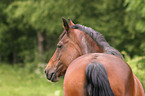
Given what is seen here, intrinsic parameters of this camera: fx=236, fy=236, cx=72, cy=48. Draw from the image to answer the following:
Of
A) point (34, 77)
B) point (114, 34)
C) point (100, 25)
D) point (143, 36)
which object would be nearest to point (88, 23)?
point (100, 25)

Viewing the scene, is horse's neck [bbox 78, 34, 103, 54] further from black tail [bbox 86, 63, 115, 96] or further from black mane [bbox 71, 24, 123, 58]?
black tail [bbox 86, 63, 115, 96]

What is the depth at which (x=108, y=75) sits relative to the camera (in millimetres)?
2021

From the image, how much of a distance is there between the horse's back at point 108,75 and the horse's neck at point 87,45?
0.64 metres

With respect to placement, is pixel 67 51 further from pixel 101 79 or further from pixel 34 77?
pixel 34 77

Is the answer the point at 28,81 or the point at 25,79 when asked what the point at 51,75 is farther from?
the point at 25,79

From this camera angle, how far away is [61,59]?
296 centimetres

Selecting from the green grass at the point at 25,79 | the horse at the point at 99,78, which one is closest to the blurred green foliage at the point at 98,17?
the green grass at the point at 25,79

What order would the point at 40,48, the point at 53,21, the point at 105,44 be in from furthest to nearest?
the point at 40,48
the point at 53,21
the point at 105,44

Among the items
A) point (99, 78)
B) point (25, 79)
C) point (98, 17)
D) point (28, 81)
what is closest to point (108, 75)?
point (99, 78)

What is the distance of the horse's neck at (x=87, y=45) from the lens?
285 centimetres

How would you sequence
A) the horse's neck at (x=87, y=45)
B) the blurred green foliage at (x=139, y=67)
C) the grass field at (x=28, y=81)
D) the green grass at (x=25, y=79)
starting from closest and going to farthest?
the horse's neck at (x=87, y=45) → the blurred green foliage at (x=139, y=67) → the grass field at (x=28, y=81) → the green grass at (x=25, y=79)

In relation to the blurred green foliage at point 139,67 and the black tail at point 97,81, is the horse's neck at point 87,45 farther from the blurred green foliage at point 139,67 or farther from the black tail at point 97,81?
the blurred green foliage at point 139,67

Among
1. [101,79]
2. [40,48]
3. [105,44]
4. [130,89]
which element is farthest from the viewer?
[40,48]

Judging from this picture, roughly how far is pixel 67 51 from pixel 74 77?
2.75 feet
